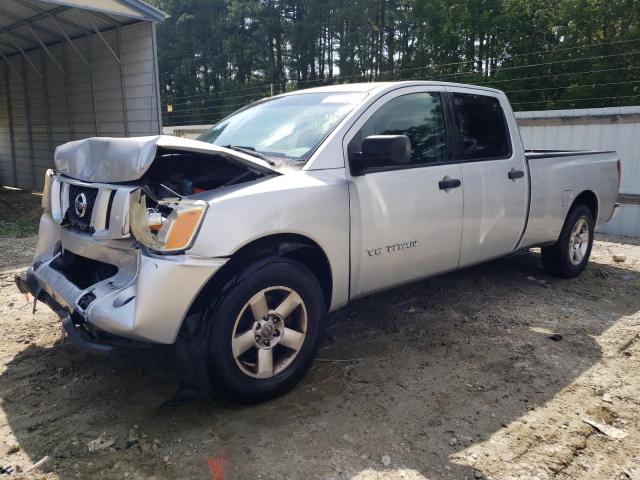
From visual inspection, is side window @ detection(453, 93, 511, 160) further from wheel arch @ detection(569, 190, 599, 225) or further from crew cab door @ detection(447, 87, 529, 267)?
wheel arch @ detection(569, 190, 599, 225)

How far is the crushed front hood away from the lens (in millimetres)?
2826

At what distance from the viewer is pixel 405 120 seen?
13.0 feet

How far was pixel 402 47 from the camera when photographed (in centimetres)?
2881

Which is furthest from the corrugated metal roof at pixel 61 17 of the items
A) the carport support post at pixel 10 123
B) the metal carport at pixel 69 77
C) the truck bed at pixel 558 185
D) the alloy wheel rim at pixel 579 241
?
the alloy wheel rim at pixel 579 241

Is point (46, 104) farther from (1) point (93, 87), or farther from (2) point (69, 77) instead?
(1) point (93, 87)

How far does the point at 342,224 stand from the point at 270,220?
570 millimetres

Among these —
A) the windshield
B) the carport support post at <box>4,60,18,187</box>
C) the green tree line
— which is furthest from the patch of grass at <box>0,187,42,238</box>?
the green tree line

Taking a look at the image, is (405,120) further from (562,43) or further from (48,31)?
(562,43)

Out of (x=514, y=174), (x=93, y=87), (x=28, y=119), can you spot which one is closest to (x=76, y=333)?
(x=514, y=174)

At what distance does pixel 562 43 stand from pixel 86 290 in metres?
20.5

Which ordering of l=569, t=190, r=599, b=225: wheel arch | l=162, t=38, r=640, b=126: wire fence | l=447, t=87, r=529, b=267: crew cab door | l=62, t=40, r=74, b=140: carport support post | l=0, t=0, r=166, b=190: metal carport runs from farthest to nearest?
l=162, t=38, r=640, b=126: wire fence < l=62, t=40, r=74, b=140: carport support post < l=0, t=0, r=166, b=190: metal carport < l=569, t=190, r=599, b=225: wheel arch < l=447, t=87, r=529, b=267: crew cab door

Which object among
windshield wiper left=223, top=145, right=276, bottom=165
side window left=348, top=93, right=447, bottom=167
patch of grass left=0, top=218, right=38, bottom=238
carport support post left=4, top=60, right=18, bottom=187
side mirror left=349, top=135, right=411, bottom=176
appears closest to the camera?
side mirror left=349, top=135, right=411, bottom=176

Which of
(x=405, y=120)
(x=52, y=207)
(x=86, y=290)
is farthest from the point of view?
(x=405, y=120)

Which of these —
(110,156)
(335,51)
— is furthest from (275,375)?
(335,51)
